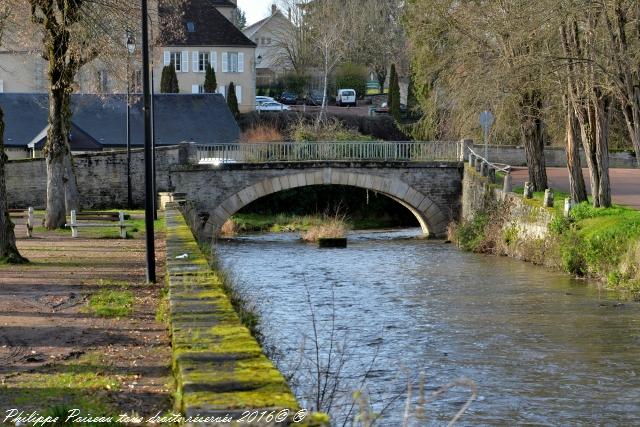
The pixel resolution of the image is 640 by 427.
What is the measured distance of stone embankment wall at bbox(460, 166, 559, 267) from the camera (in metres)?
26.6

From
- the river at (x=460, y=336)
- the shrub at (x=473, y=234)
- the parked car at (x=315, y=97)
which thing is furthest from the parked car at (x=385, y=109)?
the river at (x=460, y=336)

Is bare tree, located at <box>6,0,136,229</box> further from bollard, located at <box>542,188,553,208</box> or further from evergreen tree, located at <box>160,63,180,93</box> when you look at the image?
evergreen tree, located at <box>160,63,180,93</box>

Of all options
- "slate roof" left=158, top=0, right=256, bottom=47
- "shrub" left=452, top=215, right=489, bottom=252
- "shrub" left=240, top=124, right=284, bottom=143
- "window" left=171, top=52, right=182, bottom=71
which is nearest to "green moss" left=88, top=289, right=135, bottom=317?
"shrub" left=452, top=215, right=489, bottom=252

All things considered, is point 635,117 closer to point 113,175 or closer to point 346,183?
point 346,183

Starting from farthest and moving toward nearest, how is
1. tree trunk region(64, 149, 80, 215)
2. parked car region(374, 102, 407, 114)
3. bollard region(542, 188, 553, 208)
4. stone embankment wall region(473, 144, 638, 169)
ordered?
1. parked car region(374, 102, 407, 114)
2. stone embankment wall region(473, 144, 638, 169)
3. tree trunk region(64, 149, 80, 215)
4. bollard region(542, 188, 553, 208)

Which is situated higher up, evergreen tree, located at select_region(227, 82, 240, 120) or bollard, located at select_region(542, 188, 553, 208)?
evergreen tree, located at select_region(227, 82, 240, 120)

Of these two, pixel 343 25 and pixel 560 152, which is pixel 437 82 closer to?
pixel 560 152

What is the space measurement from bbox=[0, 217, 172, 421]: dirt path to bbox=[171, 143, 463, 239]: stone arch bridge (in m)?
21.1

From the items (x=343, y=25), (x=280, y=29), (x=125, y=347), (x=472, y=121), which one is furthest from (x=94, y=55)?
(x=280, y=29)

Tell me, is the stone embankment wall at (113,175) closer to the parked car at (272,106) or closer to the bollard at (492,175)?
the bollard at (492,175)

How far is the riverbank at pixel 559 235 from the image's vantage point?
69.8ft

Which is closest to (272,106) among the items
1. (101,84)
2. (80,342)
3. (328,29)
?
(328,29)

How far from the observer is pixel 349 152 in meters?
42.3

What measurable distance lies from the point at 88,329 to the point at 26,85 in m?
56.3
